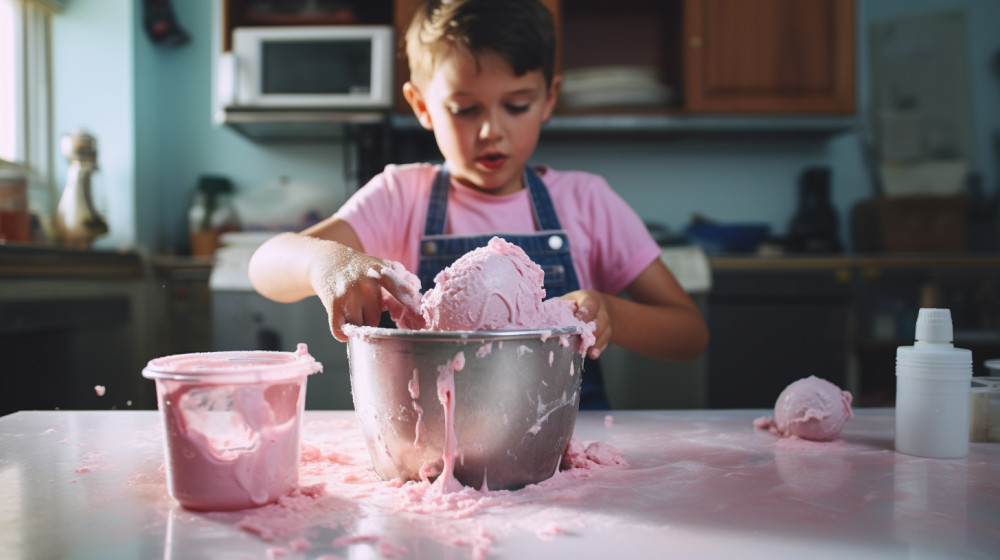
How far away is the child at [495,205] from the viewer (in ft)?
3.64

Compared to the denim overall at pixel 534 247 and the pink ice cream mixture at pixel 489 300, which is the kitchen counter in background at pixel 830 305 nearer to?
the denim overall at pixel 534 247

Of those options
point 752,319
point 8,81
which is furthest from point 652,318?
point 8,81

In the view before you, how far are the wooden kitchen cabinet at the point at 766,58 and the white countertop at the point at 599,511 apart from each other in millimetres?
2234

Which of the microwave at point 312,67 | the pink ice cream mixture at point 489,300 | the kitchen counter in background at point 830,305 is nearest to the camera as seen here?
the pink ice cream mixture at point 489,300

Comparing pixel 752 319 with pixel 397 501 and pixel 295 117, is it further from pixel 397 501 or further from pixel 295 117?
pixel 397 501

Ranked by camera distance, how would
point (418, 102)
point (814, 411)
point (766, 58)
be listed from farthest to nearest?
point (766, 58)
point (418, 102)
point (814, 411)

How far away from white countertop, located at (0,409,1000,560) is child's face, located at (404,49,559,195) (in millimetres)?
560

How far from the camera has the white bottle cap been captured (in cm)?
68

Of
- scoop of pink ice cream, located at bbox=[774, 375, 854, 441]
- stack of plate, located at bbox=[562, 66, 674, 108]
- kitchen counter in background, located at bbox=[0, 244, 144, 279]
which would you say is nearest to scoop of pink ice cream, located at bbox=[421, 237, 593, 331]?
scoop of pink ice cream, located at bbox=[774, 375, 854, 441]

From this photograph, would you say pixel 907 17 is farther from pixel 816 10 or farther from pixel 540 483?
pixel 540 483

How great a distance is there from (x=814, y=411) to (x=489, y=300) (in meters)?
0.39

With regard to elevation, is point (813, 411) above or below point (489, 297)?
below

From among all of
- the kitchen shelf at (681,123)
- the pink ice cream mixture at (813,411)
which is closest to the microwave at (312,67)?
the kitchen shelf at (681,123)

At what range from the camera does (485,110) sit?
112cm
